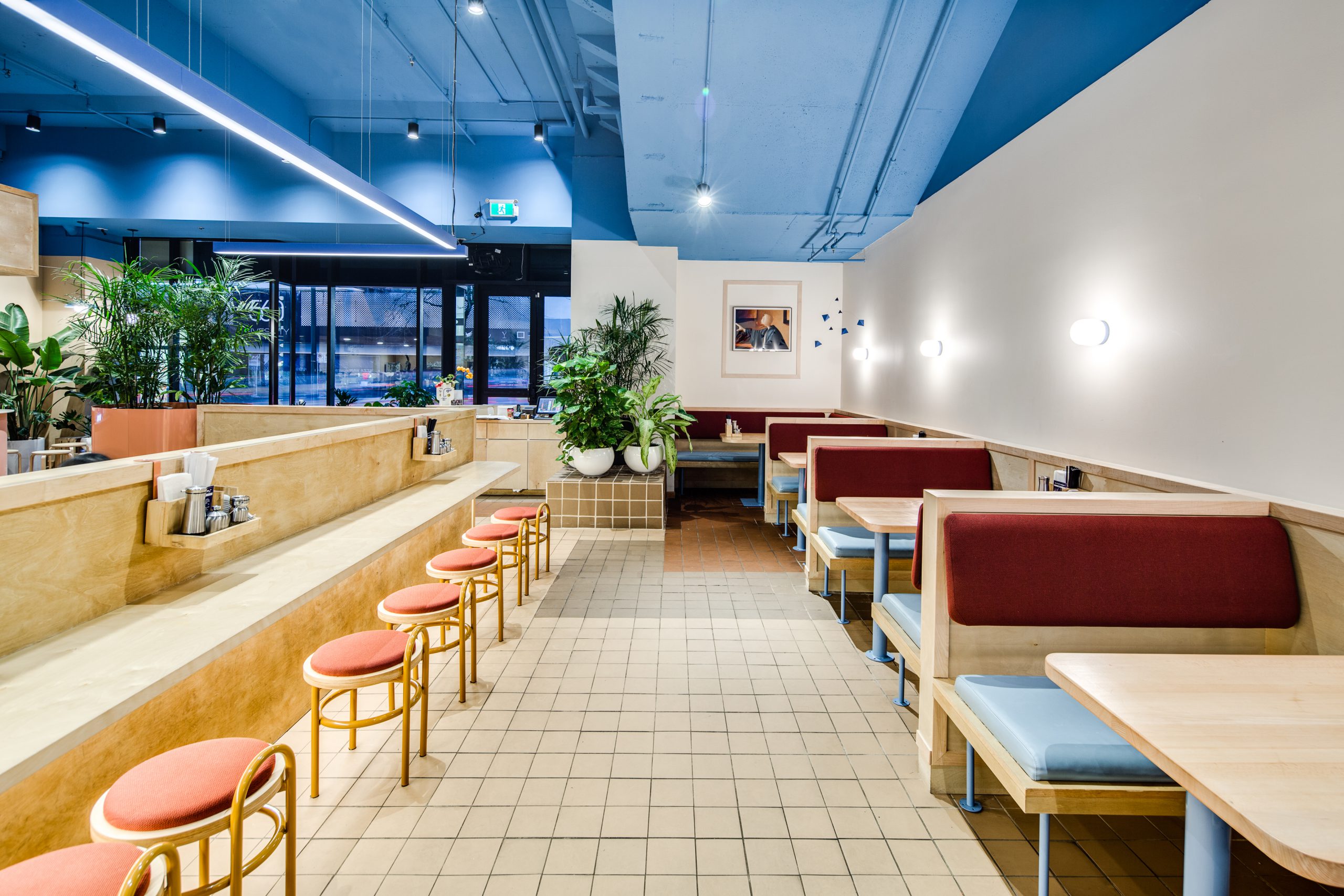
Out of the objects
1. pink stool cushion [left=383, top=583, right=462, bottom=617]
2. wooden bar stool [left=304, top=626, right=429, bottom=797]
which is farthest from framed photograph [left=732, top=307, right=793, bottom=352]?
wooden bar stool [left=304, top=626, right=429, bottom=797]

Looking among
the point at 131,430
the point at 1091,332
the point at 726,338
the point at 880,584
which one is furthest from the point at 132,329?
the point at 726,338

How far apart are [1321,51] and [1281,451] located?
52.7 inches

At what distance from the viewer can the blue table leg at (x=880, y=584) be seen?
3.37m

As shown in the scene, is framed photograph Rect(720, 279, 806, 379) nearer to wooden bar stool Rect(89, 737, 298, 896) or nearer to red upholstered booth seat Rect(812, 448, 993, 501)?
red upholstered booth seat Rect(812, 448, 993, 501)

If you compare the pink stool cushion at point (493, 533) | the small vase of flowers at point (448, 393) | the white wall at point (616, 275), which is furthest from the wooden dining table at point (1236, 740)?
the white wall at point (616, 275)

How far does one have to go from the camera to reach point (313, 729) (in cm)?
218

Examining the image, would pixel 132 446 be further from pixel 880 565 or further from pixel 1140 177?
pixel 1140 177

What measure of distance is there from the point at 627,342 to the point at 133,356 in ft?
15.6

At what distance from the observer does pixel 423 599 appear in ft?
8.68

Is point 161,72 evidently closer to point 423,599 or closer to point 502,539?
point 423,599

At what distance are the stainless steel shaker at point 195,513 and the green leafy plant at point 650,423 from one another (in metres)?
4.83

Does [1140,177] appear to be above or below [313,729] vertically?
above

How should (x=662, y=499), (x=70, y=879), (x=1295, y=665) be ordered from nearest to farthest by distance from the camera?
(x=70, y=879)
(x=1295, y=665)
(x=662, y=499)

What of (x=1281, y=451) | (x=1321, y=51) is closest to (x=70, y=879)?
(x=1281, y=451)
